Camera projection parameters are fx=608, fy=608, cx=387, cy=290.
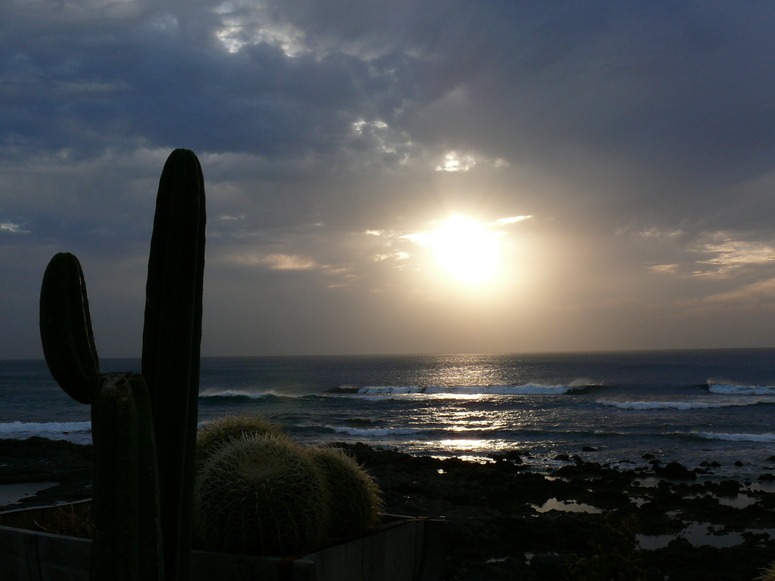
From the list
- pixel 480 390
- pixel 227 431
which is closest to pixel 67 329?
pixel 227 431

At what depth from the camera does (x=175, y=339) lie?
3.03 metres

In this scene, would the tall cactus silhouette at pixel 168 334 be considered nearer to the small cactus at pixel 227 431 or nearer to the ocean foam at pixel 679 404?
the small cactus at pixel 227 431

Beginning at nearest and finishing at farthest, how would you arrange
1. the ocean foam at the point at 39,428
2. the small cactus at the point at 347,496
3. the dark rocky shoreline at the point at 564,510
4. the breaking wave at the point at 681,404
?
1. the small cactus at the point at 347,496
2. the dark rocky shoreline at the point at 564,510
3. the ocean foam at the point at 39,428
4. the breaking wave at the point at 681,404

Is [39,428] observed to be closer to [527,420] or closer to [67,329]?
[527,420]

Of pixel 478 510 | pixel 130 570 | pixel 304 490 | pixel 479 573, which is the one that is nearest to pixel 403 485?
pixel 478 510

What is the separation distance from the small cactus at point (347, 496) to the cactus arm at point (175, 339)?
935mm

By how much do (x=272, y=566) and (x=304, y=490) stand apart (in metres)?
0.52

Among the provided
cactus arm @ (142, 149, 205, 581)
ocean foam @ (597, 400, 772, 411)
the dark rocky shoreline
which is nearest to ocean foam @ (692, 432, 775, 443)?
the dark rocky shoreline

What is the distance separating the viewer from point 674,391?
61250 mm

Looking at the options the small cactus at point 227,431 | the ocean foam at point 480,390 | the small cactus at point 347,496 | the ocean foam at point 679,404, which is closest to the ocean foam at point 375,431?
the ocean foam at point 679,404

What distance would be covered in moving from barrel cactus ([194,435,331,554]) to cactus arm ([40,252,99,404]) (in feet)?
2.95

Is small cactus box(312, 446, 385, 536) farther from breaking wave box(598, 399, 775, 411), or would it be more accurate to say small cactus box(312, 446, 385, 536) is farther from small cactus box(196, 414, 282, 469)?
breaking wave box(598, 399, 775, 411)

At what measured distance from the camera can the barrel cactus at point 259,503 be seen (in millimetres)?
3303

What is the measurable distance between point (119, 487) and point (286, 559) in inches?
41.9
